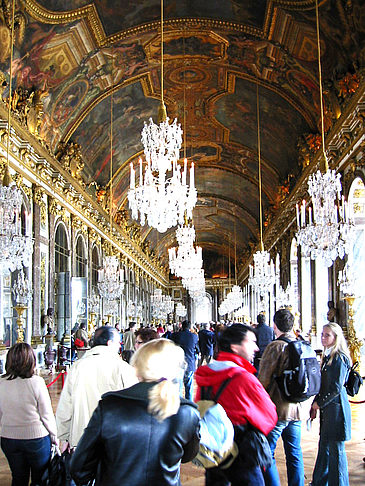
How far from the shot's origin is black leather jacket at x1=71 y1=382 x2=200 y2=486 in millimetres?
2182

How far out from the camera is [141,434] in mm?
2186

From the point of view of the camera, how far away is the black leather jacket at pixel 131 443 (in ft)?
7.16

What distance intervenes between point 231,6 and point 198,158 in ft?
41.5

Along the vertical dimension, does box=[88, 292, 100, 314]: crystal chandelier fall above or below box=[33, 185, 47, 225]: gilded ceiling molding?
below

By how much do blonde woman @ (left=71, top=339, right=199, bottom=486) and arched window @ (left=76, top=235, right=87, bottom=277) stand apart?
17.5 metres

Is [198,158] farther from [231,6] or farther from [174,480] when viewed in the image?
[174,480]

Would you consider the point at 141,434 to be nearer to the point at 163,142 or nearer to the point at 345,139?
the point at 163,142

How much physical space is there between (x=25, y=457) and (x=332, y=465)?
2453mm

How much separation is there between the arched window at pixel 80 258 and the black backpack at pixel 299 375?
52.1ft

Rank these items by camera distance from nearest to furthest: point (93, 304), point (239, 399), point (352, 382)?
point (239, 399) → point (352, 382) → point (93, 304)

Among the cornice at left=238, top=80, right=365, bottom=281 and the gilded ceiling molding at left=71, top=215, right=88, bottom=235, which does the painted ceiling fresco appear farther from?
the gilded ceiling molding at left=71, top=215, right=88, bottom=235

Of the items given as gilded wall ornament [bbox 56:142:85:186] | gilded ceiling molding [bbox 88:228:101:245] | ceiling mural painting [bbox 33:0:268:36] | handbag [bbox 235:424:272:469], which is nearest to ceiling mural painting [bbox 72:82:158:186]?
gilded wall ornament [bbox 56:142:85:186]

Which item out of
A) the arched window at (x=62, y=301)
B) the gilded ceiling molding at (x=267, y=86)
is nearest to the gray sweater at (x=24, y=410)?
the arched window at (x=62, y=301)

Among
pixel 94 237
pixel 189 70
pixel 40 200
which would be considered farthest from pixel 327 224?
pixel 94 237
